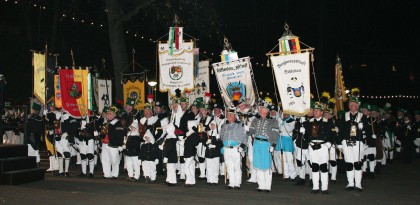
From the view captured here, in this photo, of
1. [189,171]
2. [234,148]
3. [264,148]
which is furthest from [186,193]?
[264,148]

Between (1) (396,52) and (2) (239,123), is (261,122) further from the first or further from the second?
(1) (396,52)

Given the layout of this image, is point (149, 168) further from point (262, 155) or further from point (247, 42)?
point (247, 42)

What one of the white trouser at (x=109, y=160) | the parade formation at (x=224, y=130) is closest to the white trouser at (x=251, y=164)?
the parade formation at (x=224, y=130)

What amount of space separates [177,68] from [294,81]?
503 centimetres

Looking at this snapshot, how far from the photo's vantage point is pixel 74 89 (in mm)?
16531

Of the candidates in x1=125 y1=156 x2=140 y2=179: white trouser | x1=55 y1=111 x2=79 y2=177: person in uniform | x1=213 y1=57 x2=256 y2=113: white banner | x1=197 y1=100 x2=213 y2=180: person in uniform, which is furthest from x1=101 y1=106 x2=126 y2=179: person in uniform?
x1=213 y1=57 x2=256 y2=113: white banner

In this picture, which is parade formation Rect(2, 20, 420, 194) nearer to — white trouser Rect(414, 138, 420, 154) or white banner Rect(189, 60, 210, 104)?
white banner Rect(189, 60, 210, 104)

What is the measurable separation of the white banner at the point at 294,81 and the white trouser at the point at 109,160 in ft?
17.0

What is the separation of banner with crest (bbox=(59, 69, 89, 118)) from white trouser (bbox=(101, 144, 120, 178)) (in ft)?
5.44

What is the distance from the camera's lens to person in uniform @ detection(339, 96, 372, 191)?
12.3m

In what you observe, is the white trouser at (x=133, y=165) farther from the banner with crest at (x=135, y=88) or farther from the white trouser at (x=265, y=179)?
the banner with crest at (x=135, y=88)

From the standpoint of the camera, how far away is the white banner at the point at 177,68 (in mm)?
16672

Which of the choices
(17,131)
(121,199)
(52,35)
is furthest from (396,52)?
(121,199)

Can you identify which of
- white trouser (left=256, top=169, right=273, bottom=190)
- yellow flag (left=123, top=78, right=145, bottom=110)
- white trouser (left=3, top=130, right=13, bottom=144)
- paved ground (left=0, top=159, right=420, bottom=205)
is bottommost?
paved ground (left=0, top=159, right=420, bottom=205)
